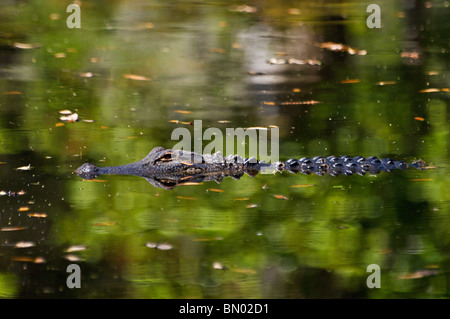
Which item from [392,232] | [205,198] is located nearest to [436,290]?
[392,232]

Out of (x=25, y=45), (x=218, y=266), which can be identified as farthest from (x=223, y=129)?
(x=25, y=45)

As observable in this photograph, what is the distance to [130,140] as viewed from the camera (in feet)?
18.3

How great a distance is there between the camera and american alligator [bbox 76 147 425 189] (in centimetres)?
496

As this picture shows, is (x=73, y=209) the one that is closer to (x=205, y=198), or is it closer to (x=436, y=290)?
(x=205, y=198)

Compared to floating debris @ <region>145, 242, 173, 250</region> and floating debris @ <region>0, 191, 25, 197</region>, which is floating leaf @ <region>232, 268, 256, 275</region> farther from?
floating debris @ <region>0, 191, 25, 197</region>

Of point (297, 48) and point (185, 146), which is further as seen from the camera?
point (297, 48)

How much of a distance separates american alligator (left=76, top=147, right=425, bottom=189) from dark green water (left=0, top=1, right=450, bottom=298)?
108 millimetres

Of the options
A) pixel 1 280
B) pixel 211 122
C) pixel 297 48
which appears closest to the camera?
pixel 1 280

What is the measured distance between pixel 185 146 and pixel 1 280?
2.22 metres

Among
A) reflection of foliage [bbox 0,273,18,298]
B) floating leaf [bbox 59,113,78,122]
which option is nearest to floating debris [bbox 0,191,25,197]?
reflection of foliage [bbox 0,273,18,298]

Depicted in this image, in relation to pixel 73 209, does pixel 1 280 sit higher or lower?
lower

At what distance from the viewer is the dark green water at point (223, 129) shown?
3.80 meters

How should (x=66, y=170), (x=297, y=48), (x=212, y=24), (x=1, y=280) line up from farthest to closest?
1. (x=212, y=24)
2. (x=297, y=48)
3. (x=66, y=170)
4. (x=1, y=280)

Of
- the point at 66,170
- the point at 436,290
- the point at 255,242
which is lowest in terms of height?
the point at 436,290
